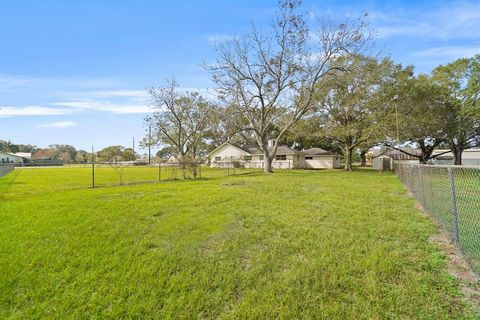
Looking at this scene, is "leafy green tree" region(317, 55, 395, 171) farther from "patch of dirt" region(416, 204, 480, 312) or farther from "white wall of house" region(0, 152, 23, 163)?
"white wall of house" region(0, 152, 23, 163)

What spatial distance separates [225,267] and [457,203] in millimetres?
4465

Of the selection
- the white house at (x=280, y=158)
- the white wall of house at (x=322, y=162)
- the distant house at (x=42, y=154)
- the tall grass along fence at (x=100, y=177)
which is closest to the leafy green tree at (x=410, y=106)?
the white wall of house at (x=322, y=162)

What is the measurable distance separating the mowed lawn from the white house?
2717 centimetres

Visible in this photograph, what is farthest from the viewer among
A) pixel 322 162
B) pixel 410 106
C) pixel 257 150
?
pixel 257 150

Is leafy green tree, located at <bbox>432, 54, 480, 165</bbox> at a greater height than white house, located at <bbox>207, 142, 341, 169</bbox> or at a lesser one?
greater

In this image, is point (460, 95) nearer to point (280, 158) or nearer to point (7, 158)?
point (280, 158)

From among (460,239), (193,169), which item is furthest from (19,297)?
(193,169)

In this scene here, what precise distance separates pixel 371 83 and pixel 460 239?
21.7 metres

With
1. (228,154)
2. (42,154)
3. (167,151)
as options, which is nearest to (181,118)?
(228,154)

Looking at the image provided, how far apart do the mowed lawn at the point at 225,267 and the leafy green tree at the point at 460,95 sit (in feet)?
78.2

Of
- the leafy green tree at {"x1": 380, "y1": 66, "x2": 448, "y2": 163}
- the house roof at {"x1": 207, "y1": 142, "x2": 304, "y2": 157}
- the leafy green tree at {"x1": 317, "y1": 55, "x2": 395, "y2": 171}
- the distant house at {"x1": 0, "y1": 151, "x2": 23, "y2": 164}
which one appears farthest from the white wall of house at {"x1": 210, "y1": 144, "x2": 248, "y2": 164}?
the distant house at {"x1": 0, "y1": 151, "x2": 23, "y2": 164}

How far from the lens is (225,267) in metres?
3.29

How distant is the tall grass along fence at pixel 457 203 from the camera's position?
3.50m

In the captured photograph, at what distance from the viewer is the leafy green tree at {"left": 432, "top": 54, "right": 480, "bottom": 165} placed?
869 inches
